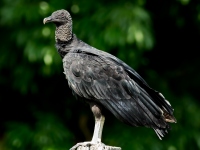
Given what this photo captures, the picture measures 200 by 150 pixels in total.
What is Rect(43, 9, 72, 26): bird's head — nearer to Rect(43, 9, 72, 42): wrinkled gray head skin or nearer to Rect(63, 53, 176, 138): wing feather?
Rect(43, 9, 72, 42): wrinkled gray head skin

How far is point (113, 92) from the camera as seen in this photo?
4383mm

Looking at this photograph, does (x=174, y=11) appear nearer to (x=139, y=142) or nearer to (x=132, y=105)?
(x=139, y=142)

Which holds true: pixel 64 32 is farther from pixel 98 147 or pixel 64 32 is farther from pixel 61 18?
pixel 98 147

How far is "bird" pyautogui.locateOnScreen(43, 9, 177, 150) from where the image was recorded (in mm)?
4246

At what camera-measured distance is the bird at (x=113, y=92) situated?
425cm

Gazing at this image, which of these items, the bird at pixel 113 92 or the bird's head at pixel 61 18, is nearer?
the bird at pixel 113 92

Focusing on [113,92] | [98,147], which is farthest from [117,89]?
[98,147]

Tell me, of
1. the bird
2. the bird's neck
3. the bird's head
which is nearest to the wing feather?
the bird

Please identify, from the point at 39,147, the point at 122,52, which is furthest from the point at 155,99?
the point at 39,147

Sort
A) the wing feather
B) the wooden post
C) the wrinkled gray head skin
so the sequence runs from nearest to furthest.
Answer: the wooden post, the wing feather, the wrinkled gray head skin

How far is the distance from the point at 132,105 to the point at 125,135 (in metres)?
2.42

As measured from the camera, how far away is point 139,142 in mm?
6578

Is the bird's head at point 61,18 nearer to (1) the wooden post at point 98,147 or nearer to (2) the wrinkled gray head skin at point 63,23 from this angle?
(2) the wrinkled gray head skin at point 63,23

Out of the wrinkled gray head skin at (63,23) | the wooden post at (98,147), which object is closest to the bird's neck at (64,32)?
the wrinkled gray head skin at (63,23)
